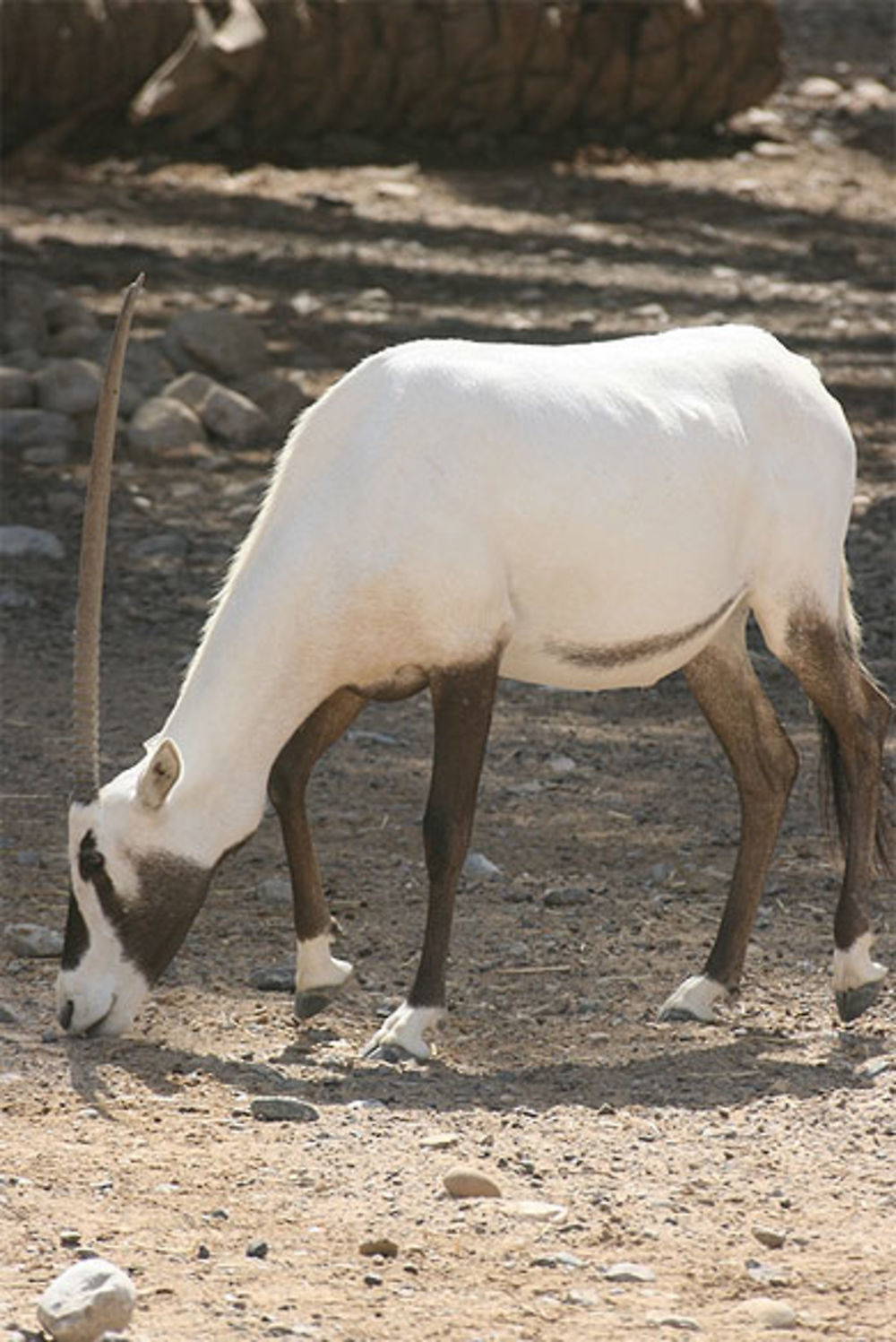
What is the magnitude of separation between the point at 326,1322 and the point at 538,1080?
4.80 ft

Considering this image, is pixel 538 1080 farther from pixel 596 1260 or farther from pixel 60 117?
pixel 60 117

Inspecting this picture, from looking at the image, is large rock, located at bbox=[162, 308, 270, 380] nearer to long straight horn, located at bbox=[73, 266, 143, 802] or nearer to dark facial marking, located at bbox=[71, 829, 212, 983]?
long straight horn, located at bbox=[73, 266, 143, 802]

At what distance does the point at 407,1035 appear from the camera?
18.3ft

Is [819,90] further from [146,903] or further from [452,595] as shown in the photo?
[146,903]

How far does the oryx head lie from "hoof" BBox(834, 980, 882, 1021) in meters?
1.55

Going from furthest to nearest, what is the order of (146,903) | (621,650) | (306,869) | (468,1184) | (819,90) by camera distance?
(819,90), (306,869), (621,650), (146,903), (468,1184)

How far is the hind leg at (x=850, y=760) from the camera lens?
5945 mm

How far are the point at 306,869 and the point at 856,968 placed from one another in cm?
133

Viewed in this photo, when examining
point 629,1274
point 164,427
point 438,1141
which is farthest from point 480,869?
point 164,427

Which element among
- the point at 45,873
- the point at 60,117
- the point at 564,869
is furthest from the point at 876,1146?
the point at 60,117

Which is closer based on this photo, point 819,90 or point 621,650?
point 621,650

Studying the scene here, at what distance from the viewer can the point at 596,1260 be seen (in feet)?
14.2

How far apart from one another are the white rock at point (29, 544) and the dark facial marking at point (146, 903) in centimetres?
479

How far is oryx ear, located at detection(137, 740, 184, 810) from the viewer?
5355 mm
